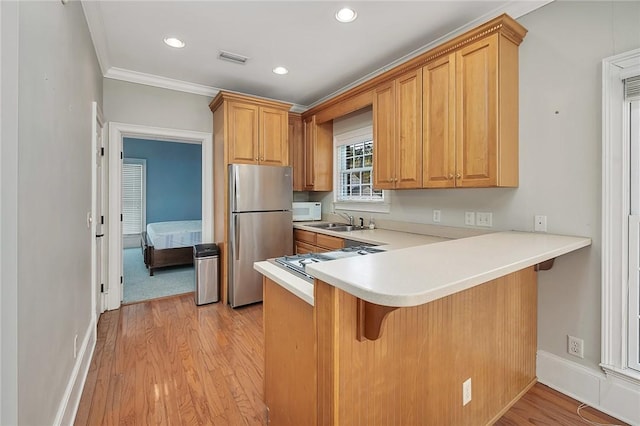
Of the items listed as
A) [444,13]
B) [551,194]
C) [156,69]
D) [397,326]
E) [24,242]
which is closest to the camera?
[24,242]

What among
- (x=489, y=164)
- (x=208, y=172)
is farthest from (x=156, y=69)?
(x=489, y=164)

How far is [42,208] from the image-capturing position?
132cm

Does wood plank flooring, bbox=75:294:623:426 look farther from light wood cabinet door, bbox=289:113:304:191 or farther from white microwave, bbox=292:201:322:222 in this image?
light wood cabinet door, bbox=289:113:304:191

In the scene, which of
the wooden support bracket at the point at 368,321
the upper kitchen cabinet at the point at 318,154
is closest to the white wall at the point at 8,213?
the wooden support bracket at the point at 368,321

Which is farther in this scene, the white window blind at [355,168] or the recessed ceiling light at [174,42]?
the white window blind at [355,168]

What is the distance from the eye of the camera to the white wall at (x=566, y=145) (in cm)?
182

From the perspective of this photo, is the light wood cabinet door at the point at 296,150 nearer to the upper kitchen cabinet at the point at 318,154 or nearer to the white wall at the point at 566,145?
the upper kitchen cabinet at the point at 318,154

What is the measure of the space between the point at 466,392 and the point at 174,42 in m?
3.51

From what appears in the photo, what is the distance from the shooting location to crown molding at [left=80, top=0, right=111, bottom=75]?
218 centimetres

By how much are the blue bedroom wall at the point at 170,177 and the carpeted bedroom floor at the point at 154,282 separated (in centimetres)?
222

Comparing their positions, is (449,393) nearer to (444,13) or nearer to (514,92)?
(514,92)

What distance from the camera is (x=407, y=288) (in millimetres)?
852

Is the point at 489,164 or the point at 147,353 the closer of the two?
the point at 489,164

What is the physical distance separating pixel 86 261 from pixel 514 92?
3499mm
